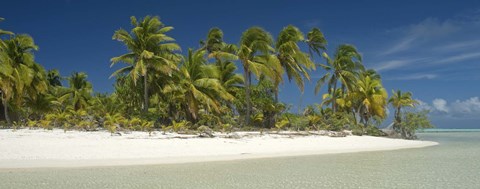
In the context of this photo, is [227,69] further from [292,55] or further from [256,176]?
[256,176]

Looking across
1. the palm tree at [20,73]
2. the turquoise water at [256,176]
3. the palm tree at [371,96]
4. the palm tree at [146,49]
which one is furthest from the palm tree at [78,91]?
the turquoise water at [256,176]

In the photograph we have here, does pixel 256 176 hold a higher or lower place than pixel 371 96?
lower

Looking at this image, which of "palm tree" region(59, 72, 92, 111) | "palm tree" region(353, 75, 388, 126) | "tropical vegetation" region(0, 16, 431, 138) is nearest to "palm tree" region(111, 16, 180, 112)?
"tropical vegetation" region(0, 16, 431, 138)

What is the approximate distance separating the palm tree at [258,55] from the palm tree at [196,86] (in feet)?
8.16

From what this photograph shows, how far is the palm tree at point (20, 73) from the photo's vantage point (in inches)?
930

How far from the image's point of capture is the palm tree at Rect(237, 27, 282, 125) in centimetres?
2859

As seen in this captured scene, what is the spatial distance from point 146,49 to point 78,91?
13298 mm

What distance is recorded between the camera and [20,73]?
25.2 metres

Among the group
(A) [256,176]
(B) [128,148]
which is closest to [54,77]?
(B) [128,148]

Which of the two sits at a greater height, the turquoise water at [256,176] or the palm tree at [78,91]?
the palm tree at [78,91]

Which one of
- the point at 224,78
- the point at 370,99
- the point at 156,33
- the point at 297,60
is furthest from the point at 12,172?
the point at 370,99

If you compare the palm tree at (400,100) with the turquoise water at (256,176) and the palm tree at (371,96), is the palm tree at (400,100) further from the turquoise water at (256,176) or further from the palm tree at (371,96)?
the turquoise water at (256,176)

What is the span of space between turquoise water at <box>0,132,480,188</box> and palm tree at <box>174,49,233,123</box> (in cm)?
1200

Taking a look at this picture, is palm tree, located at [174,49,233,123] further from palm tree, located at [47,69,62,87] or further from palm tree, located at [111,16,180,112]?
palm tree, located at [47,69,62,87]
